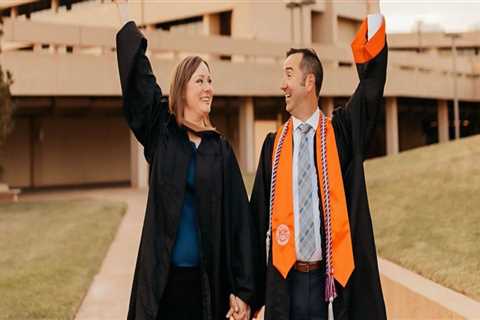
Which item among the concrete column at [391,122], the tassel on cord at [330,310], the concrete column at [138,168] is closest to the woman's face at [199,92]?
the tassel on cord at [330,310]

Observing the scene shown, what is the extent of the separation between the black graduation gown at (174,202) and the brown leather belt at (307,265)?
0.75ft

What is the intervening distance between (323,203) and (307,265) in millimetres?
306

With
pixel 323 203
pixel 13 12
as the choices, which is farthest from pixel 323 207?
pixel 13 12

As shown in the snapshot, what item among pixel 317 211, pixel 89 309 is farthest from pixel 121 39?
pixel 89 309

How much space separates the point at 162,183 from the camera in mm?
2650

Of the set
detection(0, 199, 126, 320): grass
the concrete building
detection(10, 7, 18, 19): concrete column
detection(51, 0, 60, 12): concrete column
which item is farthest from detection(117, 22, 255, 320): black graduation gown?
detection(10, 7, 18, 19): concrete column

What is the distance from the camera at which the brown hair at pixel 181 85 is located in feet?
9.07

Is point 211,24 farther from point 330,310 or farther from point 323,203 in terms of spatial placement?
point 330,310

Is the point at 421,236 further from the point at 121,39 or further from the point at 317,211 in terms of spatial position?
the point at 121,39

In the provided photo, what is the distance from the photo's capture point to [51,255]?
9133 mm

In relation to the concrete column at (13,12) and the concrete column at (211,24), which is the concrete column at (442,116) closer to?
the concrete column at (211,24)

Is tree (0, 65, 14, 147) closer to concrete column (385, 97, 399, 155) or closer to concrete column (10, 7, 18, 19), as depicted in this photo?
concrete column (385, 97, 399, 155)

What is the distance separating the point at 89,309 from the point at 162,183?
153 inches

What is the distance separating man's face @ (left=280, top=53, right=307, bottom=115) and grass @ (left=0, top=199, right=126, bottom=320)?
3.99 meters
